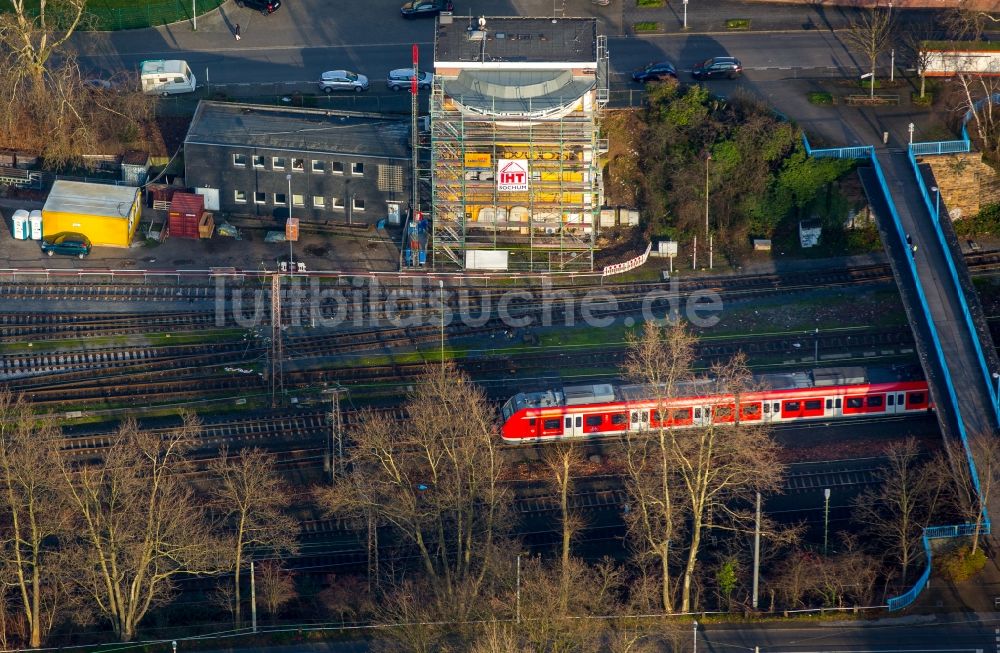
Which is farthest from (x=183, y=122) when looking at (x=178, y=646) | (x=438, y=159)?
(x=178, y=646)

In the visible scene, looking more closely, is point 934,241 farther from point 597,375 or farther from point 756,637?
point 756,637

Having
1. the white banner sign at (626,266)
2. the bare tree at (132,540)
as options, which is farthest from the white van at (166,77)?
the bare tree at (132,540)

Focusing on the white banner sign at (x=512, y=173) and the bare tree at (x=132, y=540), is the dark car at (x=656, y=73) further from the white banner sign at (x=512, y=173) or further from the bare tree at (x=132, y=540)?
the bare tree at (x=132, y=540)

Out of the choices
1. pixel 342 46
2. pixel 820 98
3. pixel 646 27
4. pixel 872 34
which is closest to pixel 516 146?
pixel 646 27

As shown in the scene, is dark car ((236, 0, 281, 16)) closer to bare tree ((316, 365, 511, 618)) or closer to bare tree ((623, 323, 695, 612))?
bare tree ((316, 365, 511, 618))

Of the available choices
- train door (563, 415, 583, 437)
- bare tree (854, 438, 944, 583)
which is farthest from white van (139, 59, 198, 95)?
Result: bare tree (854, 438, 944, 583)

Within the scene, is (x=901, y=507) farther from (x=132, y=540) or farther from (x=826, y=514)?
(x=132, y=540)
